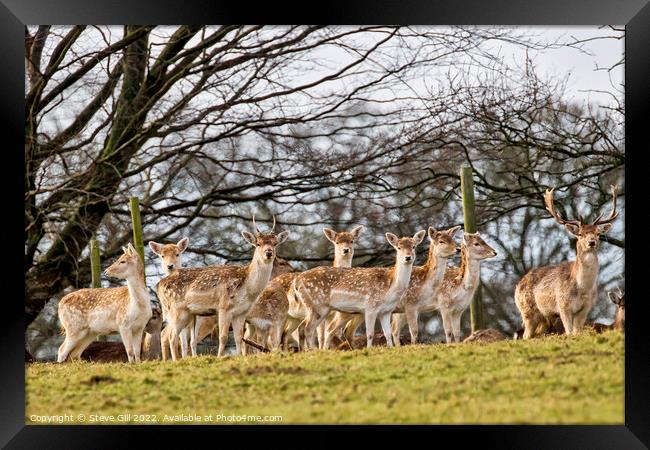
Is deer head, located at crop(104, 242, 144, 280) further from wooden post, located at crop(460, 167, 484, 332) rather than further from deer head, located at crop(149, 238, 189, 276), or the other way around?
wooden post, located at crop(460, 167, 484, 332)

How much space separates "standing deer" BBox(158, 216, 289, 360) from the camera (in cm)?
1238

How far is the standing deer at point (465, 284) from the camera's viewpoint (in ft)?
43.5

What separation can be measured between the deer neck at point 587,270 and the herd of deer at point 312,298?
1cm

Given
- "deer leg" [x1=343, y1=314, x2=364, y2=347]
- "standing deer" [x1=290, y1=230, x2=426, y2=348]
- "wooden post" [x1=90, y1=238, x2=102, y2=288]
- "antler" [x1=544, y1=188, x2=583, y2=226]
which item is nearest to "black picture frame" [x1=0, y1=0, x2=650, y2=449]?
"antler" [x1=544, y1=188, x2=583, y2=226]

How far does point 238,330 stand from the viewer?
12516 mm

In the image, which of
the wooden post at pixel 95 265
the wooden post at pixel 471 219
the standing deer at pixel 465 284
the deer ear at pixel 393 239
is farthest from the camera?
the wooden post at pixel 95 265

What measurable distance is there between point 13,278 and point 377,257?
844cm

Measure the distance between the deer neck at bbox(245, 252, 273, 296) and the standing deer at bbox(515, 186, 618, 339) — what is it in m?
3.11

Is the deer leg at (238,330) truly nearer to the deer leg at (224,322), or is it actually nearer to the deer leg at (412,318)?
the deer leg at (224,322)

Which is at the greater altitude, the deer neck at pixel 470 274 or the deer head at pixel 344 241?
the deer head at pixel 344 241

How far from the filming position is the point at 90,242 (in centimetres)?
1574

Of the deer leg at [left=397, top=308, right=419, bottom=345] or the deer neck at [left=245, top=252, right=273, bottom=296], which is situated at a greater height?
the deer neck at [left=245, top=252, right=273, bottom=296]

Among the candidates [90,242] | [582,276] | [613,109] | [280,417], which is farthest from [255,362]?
[613,109]
